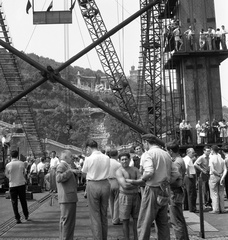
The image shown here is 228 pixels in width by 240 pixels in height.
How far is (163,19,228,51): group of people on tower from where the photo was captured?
86.9 ft

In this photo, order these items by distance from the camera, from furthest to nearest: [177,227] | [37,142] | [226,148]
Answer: [37,142]
[226,148]
[177,227]

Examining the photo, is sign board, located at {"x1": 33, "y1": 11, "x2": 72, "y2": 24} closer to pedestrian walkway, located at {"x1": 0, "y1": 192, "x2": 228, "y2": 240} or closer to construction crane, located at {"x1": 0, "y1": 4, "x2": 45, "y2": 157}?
pedestrian walkway, located at {"x1": 0, "y1": 192, "x2": 228, "y2": 240}

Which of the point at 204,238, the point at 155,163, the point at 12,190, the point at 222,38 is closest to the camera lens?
the point at 155,163

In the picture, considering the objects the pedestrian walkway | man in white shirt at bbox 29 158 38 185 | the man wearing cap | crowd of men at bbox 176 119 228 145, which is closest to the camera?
the man wearing cap

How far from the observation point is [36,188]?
21578 millimetres

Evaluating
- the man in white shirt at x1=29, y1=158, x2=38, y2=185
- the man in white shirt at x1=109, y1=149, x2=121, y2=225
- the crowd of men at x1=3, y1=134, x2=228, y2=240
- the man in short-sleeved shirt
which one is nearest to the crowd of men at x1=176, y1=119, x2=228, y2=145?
the man in white shirt at x1=29, y1=158, x2=38, y2=185

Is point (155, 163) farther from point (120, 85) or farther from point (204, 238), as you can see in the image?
point (120, 85)

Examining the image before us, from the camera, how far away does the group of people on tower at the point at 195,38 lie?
2650cm

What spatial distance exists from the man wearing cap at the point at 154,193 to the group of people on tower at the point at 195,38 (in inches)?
782

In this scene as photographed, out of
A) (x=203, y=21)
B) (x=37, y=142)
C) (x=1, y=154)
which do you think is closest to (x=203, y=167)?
(x=1, y=154)

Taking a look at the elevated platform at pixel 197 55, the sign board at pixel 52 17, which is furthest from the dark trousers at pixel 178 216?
the elevated platform at pixel 197 55

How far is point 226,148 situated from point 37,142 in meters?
23.2

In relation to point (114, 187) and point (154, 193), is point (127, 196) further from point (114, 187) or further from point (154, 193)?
point (114, 187)

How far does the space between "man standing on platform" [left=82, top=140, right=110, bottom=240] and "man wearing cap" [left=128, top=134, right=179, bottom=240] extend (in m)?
1.03
